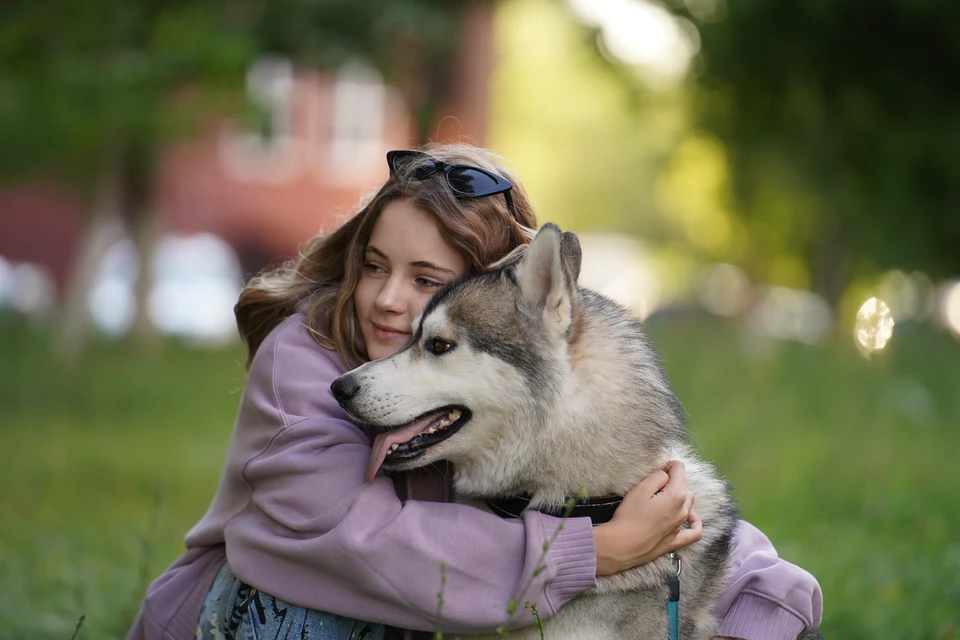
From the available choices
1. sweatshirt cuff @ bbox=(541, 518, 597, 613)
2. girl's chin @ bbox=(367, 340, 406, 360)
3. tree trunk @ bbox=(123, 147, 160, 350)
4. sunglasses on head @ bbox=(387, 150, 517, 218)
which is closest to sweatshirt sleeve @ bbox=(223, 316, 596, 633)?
sweatshirt cuff @ bbox=(541, 518, 597, 613)

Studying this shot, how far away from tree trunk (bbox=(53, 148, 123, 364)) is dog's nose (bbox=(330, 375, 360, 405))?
12226 mm

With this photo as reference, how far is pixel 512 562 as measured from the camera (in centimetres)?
289

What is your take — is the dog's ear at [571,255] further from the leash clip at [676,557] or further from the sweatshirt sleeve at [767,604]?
the sweatshirt sleeve at [767,604]

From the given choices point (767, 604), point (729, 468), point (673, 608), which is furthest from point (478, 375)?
point (729, 468)

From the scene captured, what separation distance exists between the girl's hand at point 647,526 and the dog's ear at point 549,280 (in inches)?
21.8

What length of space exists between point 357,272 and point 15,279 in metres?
26.6

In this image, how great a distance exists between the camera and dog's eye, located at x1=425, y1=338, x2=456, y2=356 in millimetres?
3178

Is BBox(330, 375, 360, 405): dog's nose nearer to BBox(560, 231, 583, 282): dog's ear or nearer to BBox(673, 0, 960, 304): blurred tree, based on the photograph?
BBox(560, 231, 583, 282): dog's ear

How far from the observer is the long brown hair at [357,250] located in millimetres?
3424

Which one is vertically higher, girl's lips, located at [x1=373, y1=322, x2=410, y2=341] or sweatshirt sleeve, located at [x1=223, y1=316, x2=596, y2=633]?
girl's lips, located at [x1=373, y1=322, x2=410, y2=341]

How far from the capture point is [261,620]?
299 centimetres

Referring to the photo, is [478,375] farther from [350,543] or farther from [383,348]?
[350,543]

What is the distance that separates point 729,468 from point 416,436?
15.6 ft

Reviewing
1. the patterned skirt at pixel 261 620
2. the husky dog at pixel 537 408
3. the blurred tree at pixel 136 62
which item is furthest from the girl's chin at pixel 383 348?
the blurred tree at pixel 136 62
